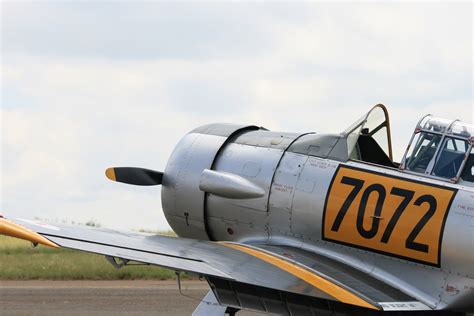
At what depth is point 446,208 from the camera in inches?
434

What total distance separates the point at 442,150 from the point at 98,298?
622 cm

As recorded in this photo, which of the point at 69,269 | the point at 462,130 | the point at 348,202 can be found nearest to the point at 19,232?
the point at 348,202

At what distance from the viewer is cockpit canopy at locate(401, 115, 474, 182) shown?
37.3 feet

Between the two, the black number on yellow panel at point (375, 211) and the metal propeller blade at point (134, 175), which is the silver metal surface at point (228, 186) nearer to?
the metal propeller blade at point (134, 175)

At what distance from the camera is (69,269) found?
18.4 m

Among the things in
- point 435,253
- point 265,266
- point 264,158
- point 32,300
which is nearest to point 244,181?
point 264,158

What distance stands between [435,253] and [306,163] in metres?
2.13

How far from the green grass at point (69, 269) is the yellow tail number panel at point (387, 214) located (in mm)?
6806

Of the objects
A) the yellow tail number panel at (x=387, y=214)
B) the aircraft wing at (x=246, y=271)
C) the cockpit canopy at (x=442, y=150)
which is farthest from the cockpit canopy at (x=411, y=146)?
the aircraft wing at (x=246, y=271)

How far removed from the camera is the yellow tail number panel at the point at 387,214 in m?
11.1

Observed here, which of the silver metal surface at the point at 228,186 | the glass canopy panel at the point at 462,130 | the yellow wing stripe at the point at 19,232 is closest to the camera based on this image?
the yellow wing stripe at the point at 19,232

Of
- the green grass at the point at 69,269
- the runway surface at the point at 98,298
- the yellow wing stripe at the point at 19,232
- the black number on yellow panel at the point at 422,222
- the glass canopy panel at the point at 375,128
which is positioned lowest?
the green grass at the point at 69,269

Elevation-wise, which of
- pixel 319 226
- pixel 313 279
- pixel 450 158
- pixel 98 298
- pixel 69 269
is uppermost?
pixel 450 158

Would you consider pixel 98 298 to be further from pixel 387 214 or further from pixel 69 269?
pixel 387 214
